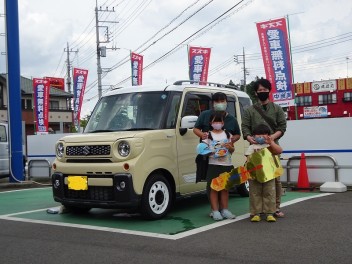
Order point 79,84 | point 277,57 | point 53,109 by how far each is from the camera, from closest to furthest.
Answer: point 277,57 < point 79,84 < point 53,109

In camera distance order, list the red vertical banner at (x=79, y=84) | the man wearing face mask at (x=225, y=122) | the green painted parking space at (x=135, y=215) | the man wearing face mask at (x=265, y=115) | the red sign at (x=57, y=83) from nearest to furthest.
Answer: the green painted parking space at (x=135, y=215) < the man wearing face mask at (x=265, y=115) < the man wearing face mask at (x=225, y=122) < the red vertical banner at (x=79, y=84) < the red sign at (x=57, y=83)

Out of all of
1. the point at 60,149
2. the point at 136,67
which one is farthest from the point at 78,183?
the point at 136,67

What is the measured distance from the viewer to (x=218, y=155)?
609 centimetres

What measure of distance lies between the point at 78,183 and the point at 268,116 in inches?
113

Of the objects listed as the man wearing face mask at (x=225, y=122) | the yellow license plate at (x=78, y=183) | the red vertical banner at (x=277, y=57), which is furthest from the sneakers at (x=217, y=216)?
the red vertical banner at (x=277, y=57)

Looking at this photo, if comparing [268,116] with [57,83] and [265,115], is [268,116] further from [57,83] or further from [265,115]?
[57,83]

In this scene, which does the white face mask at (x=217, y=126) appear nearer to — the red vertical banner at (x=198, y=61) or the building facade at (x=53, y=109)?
the red vertical banner at (x=198, y=61)

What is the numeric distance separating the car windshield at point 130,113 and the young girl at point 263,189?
1491mm

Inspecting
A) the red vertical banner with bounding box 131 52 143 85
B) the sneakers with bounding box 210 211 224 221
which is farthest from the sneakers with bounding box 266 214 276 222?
the red vertical banner with bounding box 131 52 143 85

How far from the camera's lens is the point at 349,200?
758 centimetres

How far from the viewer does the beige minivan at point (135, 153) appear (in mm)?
5992

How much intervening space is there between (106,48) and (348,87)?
34.5 meters

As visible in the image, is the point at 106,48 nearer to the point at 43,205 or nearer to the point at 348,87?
the point at 43,205

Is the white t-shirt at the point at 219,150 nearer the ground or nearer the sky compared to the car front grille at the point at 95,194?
nearer the sky
